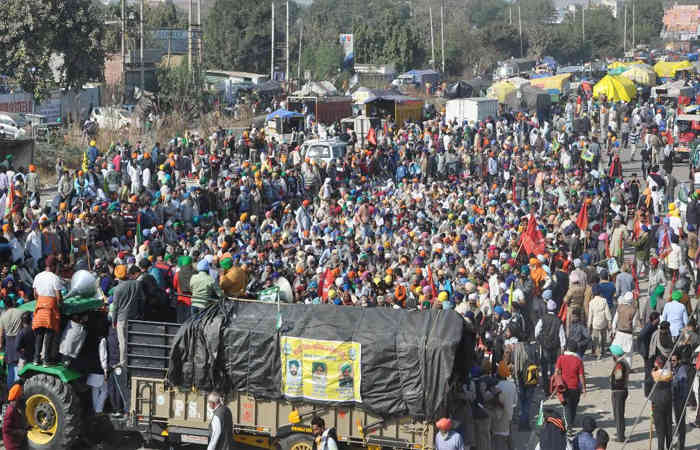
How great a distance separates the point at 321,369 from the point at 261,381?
2.24ft

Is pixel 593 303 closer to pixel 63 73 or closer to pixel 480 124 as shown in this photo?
pixel 480 124

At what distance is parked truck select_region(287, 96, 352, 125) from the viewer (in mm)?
41906

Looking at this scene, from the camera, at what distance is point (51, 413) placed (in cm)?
1152

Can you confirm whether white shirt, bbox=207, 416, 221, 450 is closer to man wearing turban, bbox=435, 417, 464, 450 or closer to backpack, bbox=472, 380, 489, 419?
man wearing turban, bbox=435, 417, 464, 450

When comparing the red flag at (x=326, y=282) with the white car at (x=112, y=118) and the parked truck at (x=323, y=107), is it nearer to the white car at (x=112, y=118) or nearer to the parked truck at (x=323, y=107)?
the parked truck at (x=323, y=107)

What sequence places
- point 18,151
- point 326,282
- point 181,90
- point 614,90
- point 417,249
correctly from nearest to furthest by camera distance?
1. point 326,282
2. point 417,249
3. point 18,151
4. point 614,90
5. point 181,90

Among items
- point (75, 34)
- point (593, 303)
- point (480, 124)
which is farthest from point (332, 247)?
point (75, 34)

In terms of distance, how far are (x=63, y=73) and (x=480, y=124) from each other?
1799 cm

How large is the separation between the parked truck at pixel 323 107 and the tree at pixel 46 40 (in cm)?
867

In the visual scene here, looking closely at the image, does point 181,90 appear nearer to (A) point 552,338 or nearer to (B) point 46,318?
(A) point 552,338

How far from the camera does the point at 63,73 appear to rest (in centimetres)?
4409

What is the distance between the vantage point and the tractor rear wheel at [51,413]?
11383 mm

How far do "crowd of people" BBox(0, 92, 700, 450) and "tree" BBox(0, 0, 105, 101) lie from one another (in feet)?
39.5

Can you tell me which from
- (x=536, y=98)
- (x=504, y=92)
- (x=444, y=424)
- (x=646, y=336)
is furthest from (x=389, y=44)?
(x=444, y=424)
